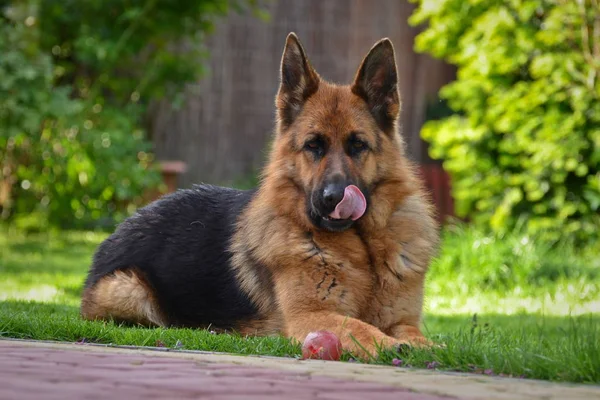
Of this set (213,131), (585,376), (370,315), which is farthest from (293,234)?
(213,131)

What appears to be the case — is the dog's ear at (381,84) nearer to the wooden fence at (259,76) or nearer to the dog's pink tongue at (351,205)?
the dog's pink tongue at (351,205)

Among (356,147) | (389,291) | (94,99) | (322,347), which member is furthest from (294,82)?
(94,99)

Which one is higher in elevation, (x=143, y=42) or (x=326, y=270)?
(x=143, y=42)

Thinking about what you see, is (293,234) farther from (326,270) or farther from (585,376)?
(585,376)

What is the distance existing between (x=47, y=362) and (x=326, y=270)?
200 cm

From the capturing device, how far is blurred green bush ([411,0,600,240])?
1057 centimetres

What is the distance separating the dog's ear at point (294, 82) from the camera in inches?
224

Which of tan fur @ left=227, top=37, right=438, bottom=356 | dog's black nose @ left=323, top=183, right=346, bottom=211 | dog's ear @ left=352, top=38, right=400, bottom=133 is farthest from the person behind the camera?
dog's ear @ left=352, top=38, right=400, bottom=133

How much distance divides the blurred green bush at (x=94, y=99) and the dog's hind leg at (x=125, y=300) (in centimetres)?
596

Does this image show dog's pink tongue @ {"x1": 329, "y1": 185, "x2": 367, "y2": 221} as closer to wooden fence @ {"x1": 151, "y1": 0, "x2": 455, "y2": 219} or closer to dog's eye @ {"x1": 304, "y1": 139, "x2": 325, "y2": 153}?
dog's eye @ {"x1": 304, "y1": 139, "x2": 325, "y2": 153}

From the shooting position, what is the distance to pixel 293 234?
5496 mm

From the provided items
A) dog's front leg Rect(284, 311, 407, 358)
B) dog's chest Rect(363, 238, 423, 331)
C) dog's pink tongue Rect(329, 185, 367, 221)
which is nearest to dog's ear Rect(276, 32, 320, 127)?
dog's pink tongue Rect(329, 185, 367, 221)

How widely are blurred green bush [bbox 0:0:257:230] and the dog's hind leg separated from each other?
5.96 m

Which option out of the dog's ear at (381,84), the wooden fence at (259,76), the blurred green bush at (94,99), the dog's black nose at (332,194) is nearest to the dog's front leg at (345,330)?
the dog's black nose at (332,194)
